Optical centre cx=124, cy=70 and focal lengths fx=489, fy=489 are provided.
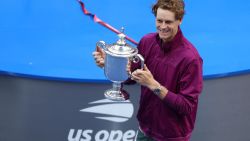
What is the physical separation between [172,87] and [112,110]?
83 centimetres

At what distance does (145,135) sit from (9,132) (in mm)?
1045

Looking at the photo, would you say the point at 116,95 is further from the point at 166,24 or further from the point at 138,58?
the point at 166,24

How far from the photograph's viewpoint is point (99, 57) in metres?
2.09

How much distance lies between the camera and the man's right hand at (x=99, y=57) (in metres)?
2.08

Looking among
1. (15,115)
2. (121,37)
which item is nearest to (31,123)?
(15,115)

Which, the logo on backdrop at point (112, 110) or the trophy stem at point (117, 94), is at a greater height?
the trophy stem at point (117, 94)

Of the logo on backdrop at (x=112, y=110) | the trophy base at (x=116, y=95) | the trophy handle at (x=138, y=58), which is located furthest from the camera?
the logo on backdrop at (x=112, y=110)

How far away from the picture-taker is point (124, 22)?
3.54 metres

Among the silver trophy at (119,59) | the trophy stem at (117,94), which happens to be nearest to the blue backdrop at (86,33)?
the trophy stem at (117,94)

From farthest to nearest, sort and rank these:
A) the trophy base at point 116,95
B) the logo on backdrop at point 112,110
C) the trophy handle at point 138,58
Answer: the logo on backdrop at point 112,110 → the trophy base at point 116,95 → the trophy handle at point 138,58

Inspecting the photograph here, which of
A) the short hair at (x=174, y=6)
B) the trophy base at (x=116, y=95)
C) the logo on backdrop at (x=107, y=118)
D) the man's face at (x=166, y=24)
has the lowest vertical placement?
the logo on backdrop at (x=107, y=118)

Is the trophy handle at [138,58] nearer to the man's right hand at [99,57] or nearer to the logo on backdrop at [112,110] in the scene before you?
the man's right hand at [99,57]

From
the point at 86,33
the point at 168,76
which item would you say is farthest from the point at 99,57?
the point at 86,33

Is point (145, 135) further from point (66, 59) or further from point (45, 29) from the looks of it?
point (45, 29)
